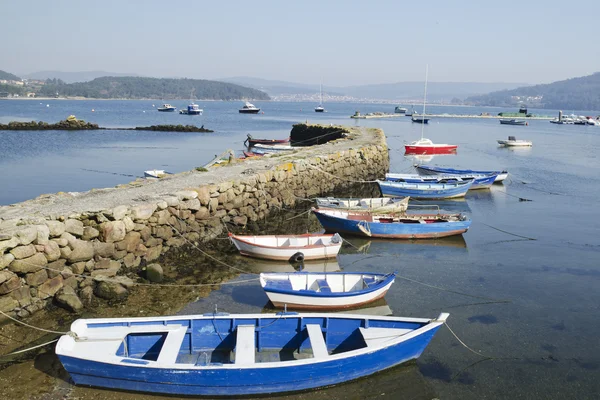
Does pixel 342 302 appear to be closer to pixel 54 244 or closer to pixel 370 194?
pixel 54 244

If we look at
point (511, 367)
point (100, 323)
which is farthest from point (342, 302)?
point (100, 323)

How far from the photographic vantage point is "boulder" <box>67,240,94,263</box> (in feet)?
38.4

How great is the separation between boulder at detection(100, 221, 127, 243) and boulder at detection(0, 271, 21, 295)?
2.48 metres

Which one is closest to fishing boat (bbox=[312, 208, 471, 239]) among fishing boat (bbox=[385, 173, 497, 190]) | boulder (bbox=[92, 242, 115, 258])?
fishing boat (bbox=[385, 173, 497, 190])

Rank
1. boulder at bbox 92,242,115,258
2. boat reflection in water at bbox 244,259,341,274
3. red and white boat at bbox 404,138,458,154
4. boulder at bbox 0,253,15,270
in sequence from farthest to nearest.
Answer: red and white boat at bbox 404,138,458,154, boat reflection in water at bbox 244,259,341,274, boulder at bbox 92,242,115,258, boulder at bbox 0,253,15,270

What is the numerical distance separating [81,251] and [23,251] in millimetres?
1438

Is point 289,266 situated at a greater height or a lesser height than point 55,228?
lesser

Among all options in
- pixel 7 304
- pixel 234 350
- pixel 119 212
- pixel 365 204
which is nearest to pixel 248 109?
pixel 365 204

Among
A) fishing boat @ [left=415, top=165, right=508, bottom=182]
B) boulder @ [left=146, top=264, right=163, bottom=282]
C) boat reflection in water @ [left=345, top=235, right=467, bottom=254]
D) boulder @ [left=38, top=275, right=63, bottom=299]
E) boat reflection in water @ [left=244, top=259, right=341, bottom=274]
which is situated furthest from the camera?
fishing boat @ [left=415, top=165, right=508, bottom=182]

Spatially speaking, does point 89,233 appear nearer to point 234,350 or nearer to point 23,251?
point 23,251

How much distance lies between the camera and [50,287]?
11.1 metres

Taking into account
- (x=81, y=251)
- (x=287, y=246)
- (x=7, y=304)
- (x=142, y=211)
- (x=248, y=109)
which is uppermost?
(x=248, y=109)

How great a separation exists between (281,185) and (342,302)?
35.9 feet

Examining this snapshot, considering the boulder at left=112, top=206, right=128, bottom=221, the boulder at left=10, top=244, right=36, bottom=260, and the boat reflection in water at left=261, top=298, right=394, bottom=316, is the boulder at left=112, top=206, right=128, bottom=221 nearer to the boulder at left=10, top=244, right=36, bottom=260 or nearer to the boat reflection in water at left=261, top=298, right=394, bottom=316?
the boulder at left=10, top=244, right=36, bottom=260
